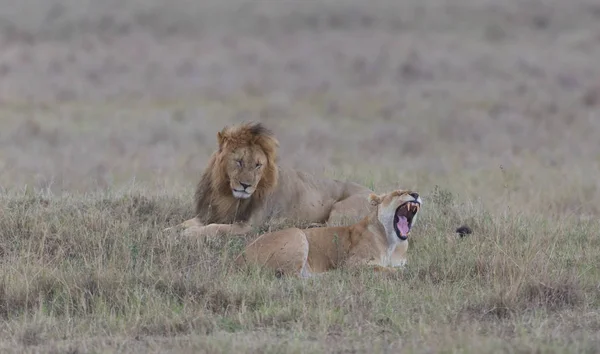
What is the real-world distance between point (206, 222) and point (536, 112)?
1488 centimetres

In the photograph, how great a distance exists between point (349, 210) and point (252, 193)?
1.05 meters

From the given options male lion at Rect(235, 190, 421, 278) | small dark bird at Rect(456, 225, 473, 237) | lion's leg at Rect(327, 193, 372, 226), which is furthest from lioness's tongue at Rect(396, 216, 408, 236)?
lion's leg at Rect(327, 193, 372, 226)

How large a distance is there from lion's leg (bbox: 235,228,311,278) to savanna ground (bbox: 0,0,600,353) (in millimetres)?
215

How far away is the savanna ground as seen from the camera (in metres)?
7.64

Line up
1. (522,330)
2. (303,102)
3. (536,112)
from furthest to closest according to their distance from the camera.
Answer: (303,102), (536,112), (522,330)

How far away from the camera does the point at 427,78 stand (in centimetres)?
2858

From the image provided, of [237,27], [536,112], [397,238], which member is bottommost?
[397,238]

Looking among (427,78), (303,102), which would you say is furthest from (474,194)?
(427,78)

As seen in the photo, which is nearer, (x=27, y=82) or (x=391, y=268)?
(x=391, y=268)

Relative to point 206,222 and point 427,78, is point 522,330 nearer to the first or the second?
point 206,222

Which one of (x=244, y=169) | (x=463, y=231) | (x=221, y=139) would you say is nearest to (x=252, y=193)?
(x=244, y=169)

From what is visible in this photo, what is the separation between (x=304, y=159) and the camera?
60.5 feet

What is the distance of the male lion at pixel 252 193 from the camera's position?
10125 mm

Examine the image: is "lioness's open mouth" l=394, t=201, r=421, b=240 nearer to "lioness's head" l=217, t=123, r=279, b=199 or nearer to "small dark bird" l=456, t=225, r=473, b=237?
"small dark bird" l=456, t=225, r=473, b=237
